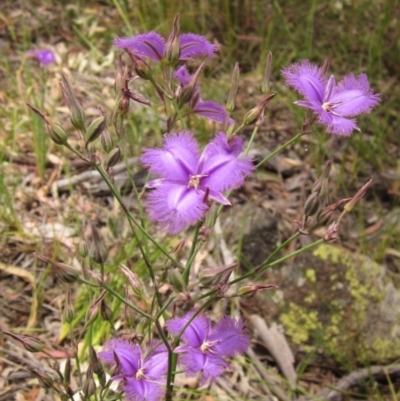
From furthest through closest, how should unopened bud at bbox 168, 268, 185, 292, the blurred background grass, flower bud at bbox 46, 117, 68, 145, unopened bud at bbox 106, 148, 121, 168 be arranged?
the blurred background grass, unopened bud at bbox 106, 148, 121, 168, flower bud at bbox 46, 117, 68, 145, unopened bud at bbox 168, 268, 185, 292

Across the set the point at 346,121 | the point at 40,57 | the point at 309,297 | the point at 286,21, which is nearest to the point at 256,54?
the point at 286,21

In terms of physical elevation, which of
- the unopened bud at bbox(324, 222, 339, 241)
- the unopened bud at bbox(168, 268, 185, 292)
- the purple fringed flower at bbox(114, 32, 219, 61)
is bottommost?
the unopened bud at bbox(324, 222, 339, 241)

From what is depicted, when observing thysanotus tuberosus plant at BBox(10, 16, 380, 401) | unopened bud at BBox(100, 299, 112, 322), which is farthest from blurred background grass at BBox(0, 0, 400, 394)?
thysanotus tuberosus plant at BBox(10, 16, 380, 401)

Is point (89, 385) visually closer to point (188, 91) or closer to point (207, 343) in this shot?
point (207, 343)

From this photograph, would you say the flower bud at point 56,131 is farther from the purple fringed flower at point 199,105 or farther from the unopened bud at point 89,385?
the unopened bud at point 89,385

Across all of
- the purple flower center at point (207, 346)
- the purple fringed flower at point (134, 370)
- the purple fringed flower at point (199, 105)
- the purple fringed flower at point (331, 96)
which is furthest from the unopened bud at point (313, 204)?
the purple fringed flower at point (134, 370)

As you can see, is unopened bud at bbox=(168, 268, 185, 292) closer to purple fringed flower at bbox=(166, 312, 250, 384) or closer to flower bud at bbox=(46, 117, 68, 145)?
purple fringed flower at bbox=(166, 312, 250, 384)

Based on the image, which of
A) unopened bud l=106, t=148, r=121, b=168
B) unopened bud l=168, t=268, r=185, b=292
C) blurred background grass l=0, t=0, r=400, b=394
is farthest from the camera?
blurred background grass l=0, t=0, r=400, b=394
